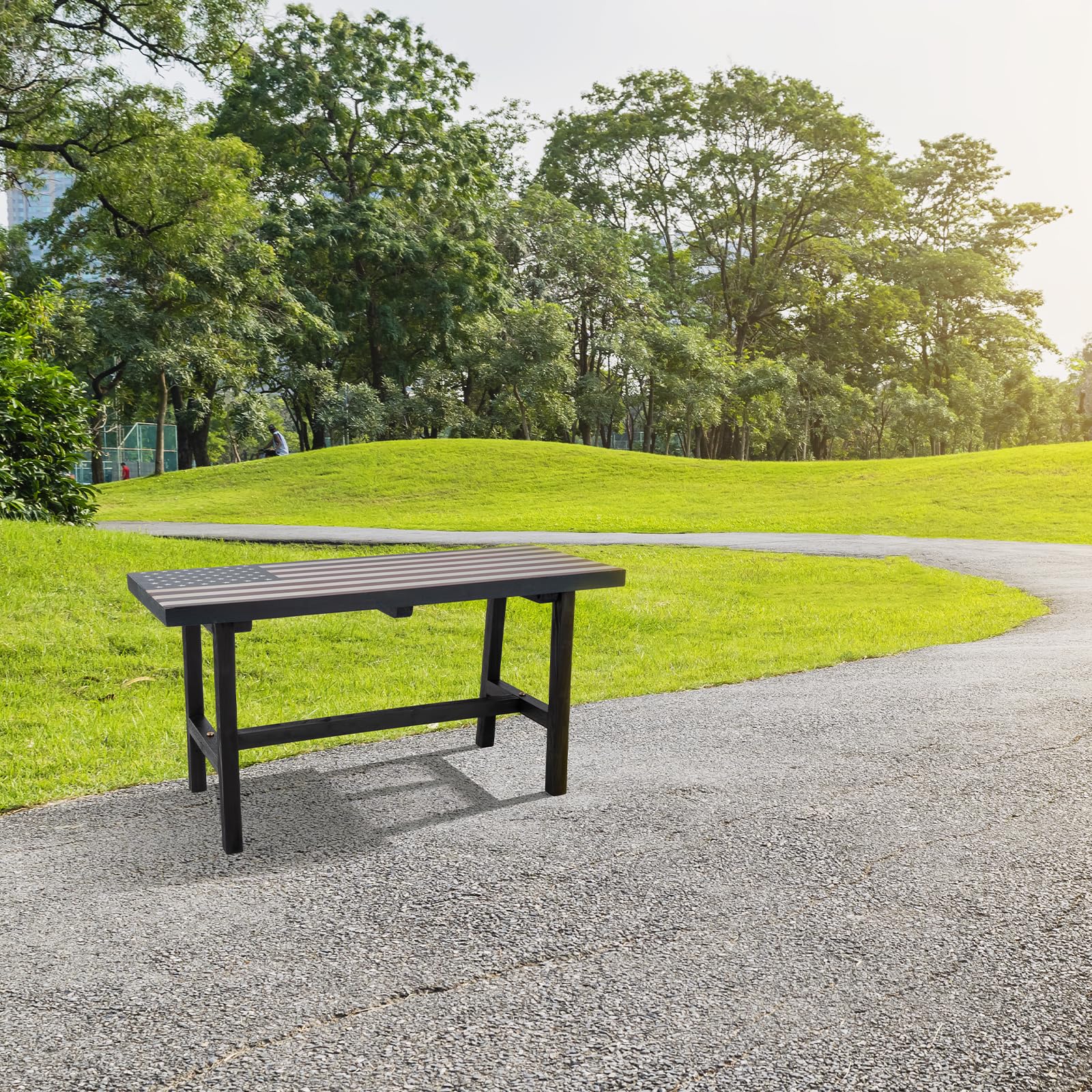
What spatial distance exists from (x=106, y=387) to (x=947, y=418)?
30747 mm

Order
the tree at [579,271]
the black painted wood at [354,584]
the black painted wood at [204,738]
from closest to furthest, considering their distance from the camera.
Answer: the black painted wood at [354,584], the black painted wood at [204,738], the tree at [579,271]

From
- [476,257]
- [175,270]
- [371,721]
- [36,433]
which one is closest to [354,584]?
[371,721]

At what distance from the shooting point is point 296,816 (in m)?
3.57

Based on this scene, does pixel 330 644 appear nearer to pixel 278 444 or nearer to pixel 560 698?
pixel 560 698

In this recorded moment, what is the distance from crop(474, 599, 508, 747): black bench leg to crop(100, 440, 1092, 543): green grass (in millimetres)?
10969

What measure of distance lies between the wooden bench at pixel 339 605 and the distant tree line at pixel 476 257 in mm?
16679

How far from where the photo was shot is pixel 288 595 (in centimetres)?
318

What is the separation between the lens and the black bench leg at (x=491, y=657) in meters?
4.40

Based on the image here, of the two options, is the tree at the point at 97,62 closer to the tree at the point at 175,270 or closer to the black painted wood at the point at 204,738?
the tree at the point at 175,270

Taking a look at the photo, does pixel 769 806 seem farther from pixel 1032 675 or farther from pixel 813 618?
pixel 813 618

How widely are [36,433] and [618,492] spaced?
50.7ft

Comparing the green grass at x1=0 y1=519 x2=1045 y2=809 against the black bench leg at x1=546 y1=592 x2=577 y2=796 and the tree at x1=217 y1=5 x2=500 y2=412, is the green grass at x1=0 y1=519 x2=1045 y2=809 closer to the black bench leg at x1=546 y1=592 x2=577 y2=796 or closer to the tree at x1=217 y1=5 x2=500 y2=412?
the black bench leg at x1=546 y1=592 x2=577 y2=796

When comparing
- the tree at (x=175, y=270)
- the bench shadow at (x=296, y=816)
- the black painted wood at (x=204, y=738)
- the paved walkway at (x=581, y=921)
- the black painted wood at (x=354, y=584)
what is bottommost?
the bench shadow at (x=296, y=816)

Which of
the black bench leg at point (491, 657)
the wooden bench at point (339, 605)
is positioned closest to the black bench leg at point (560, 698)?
the wooden bench at point (339, 605)
